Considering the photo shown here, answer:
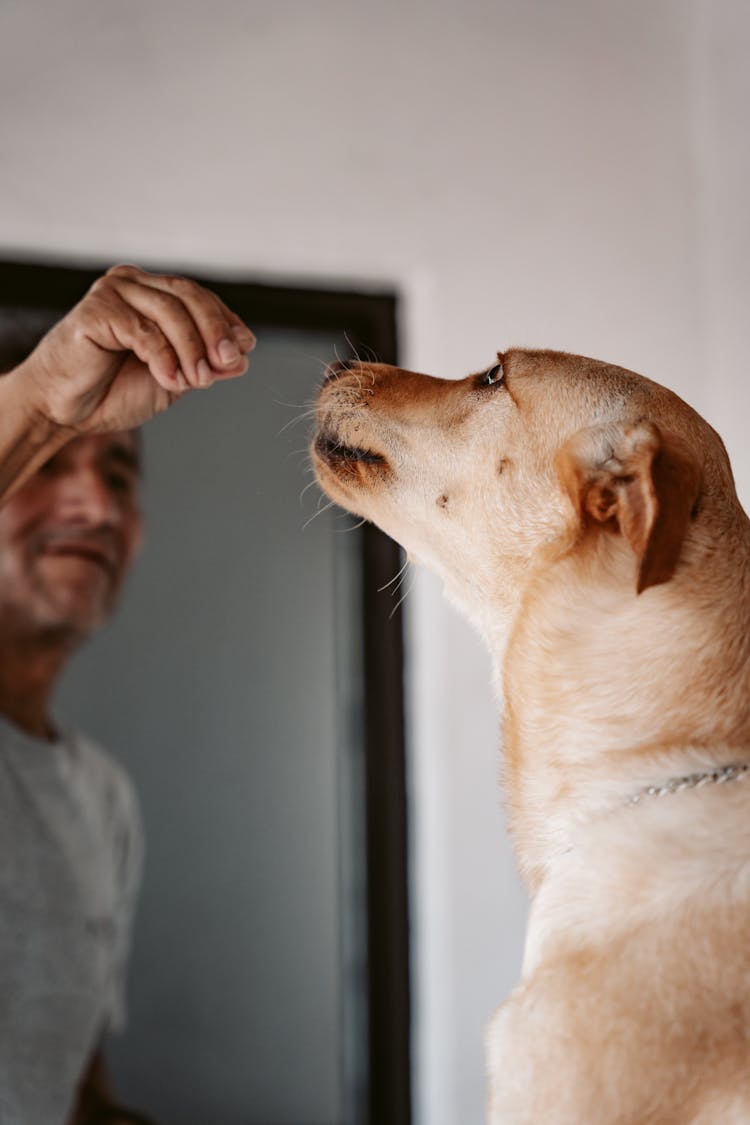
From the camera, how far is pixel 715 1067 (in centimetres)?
59

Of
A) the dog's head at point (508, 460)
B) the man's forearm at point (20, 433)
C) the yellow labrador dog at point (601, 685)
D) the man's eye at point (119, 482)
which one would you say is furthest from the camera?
the man's eye at point (119, 482)

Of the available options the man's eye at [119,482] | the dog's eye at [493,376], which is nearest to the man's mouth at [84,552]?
the man's eye at [119,482]

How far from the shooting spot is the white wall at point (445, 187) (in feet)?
5.81

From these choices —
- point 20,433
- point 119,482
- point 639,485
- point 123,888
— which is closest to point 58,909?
point 123,888

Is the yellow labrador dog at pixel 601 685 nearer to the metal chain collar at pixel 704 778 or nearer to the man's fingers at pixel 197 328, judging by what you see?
the metal chain collar at pixel 704 778

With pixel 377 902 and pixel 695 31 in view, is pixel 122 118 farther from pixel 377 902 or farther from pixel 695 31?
pixel 377 902

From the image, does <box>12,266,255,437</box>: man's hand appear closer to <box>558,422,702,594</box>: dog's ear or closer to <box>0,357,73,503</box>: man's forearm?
<box>0,357,73,503</box>: man's forearm

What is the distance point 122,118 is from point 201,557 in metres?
0.82

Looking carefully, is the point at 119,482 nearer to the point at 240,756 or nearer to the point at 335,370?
the point at 240,756

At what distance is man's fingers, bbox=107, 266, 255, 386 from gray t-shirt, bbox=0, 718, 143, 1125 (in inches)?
39.1

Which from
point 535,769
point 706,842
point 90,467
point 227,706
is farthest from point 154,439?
point 706,842

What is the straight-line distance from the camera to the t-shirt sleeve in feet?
5.23

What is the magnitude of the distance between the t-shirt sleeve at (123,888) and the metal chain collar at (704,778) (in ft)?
3.81

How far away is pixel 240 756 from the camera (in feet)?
5.69
